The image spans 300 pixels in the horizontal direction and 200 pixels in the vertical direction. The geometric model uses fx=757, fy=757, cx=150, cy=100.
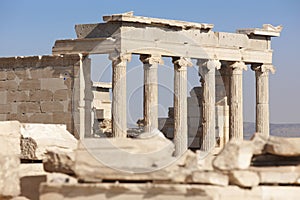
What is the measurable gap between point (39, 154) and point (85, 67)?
1325cm

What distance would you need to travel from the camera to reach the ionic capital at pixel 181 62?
29.2 metres

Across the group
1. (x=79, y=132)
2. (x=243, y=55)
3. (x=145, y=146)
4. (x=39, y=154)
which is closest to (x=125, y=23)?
(x=79, y=132)

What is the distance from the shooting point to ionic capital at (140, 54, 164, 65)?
91.4 feet

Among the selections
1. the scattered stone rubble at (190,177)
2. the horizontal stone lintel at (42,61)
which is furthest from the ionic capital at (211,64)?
the scattered stone rubble at (190,177)

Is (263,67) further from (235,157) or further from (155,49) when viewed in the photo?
(235,157)

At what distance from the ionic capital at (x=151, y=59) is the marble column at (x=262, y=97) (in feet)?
21.0

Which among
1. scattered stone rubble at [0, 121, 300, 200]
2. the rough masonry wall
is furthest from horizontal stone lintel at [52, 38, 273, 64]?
scattered stone rubble at [0, 121, 300, 200]

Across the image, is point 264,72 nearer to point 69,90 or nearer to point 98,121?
point 98,121

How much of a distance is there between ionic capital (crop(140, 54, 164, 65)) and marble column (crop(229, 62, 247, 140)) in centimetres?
468

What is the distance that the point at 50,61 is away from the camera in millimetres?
25484

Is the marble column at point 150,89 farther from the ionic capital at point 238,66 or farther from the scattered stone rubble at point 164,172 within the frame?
the scattered stone rubble at point 164,172

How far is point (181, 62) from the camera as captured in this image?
2917 cm

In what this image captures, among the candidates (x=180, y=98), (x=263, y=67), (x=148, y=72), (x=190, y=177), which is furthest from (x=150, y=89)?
(x=190, y=177)

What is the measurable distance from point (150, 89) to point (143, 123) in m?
2.20
